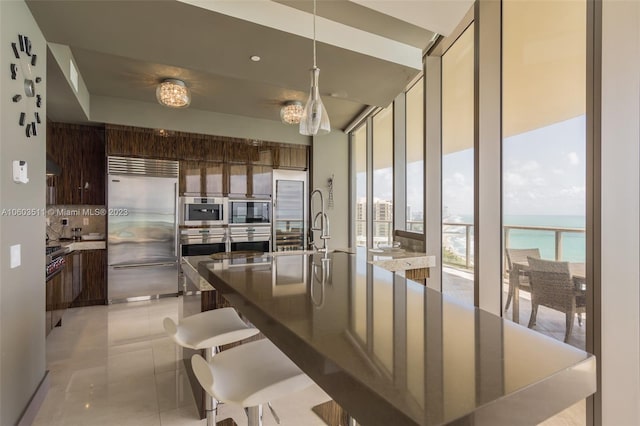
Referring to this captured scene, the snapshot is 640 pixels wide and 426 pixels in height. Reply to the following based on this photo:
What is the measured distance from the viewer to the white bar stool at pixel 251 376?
959 millimetres

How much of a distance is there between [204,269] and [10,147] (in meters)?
1.33

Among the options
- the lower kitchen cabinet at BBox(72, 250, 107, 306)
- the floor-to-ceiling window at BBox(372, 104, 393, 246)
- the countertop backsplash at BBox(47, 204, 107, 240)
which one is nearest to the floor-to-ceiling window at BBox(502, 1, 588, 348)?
the floor-to-ceiling window at BBox(372, 104, 393, 246)

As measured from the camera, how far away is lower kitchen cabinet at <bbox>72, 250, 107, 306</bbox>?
424cm

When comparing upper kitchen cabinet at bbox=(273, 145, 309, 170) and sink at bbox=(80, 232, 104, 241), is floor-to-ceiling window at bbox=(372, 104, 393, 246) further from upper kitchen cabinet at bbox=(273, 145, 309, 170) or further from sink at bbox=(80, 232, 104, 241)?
sink at bbox=(80, 232, 104, 241)

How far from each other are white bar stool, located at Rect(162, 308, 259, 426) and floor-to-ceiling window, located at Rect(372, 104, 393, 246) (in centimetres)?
329

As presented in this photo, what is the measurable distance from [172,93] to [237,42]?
1.66 meters

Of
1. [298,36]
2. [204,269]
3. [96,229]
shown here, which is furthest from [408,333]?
[96,229]

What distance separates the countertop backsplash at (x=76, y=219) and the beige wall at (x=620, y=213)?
17.3 ft

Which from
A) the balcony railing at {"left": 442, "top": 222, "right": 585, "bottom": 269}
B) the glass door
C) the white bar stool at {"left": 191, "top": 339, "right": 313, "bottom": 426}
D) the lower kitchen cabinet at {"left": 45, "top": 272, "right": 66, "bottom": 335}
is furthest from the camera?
the glass door

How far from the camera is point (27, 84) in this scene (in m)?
Answer: 1.91

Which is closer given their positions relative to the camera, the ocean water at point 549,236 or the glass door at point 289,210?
the ocean water at point 549,236

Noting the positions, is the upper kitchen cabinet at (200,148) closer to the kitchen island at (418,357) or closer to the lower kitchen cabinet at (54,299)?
the lower kitchen cabinet at (54,299)

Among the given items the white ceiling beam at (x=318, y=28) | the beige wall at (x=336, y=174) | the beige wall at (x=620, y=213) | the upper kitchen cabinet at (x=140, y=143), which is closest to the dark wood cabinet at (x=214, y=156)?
the upper kitchen cabinet at (x=140, y=143)

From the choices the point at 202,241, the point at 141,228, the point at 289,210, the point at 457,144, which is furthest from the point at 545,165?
the point at 141,228
